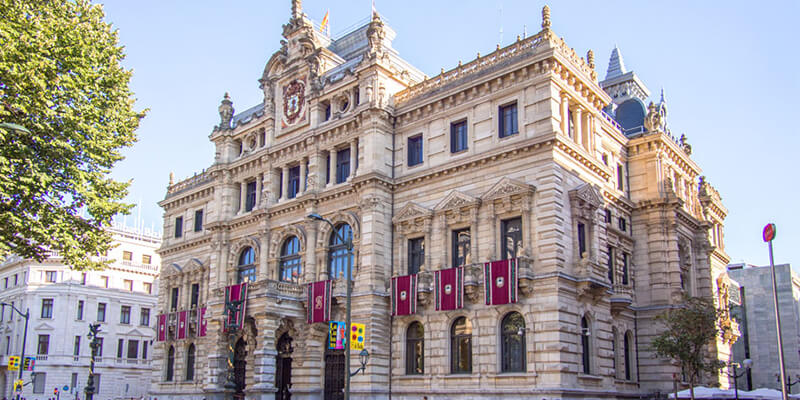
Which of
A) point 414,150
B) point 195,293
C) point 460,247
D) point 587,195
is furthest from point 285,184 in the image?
point 587,195

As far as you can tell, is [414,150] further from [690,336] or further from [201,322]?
[201,322]

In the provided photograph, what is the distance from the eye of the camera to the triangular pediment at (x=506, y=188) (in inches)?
1373

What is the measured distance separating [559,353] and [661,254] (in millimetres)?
13819

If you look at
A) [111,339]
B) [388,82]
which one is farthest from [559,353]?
[111,339]

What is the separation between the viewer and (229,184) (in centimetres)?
5131

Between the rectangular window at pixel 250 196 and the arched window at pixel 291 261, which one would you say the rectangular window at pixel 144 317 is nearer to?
the rectangular window at pixel 250 196

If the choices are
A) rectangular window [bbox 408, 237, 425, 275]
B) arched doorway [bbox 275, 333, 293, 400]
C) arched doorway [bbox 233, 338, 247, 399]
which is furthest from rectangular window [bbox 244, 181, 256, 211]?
rectangular window [bbox 408, 237, 425, 275]

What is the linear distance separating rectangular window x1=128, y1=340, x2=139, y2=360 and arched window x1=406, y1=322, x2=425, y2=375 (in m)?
51.3

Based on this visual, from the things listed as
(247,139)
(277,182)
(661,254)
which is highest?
(247,139)

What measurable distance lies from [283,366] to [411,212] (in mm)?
13017

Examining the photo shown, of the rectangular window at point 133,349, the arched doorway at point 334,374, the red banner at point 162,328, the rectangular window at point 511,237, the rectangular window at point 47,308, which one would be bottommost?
the arched doorway at point 334,374

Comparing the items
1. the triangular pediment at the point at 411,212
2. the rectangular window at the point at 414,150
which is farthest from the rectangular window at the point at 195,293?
the rectangular window at the point at 414,150

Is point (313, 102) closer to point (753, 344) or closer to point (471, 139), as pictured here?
point (471, 139)

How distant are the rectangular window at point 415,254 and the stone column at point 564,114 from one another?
376 inches
